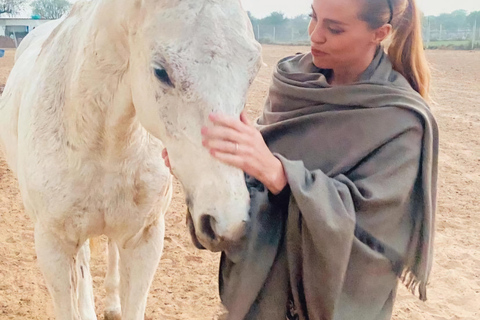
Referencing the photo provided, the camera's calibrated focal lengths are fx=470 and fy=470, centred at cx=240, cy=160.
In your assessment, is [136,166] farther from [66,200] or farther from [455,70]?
[455,70]

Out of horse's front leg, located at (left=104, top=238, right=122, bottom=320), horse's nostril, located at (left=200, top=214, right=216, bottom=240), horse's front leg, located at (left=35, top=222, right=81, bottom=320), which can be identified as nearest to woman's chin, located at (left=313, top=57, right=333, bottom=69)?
horse's nostril, located at (left=200, top=214, right=216, bottom=240)

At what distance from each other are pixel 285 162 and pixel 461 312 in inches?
74.4

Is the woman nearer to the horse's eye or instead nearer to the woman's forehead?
the woman's forehead

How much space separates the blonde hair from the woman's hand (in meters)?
0.59

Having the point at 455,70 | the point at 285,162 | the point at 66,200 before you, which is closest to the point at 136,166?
the point at 66,200

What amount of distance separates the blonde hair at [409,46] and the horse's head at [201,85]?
0.53 metres

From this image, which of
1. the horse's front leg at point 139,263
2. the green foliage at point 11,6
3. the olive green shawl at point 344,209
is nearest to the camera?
the olive green shawl at point 344,209

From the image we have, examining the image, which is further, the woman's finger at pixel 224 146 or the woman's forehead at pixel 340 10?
the woman's forehead at pixel 340 10

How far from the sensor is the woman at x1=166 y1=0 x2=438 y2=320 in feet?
4.01

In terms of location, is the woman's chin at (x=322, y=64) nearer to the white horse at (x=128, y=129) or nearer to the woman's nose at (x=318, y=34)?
the woman's nose at (x=318, y=34)

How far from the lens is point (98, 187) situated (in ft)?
4.93

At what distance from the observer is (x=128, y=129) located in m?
1.43

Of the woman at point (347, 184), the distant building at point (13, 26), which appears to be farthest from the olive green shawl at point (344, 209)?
the distant building at point (13, 26)

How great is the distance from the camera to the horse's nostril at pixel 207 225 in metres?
0.99
